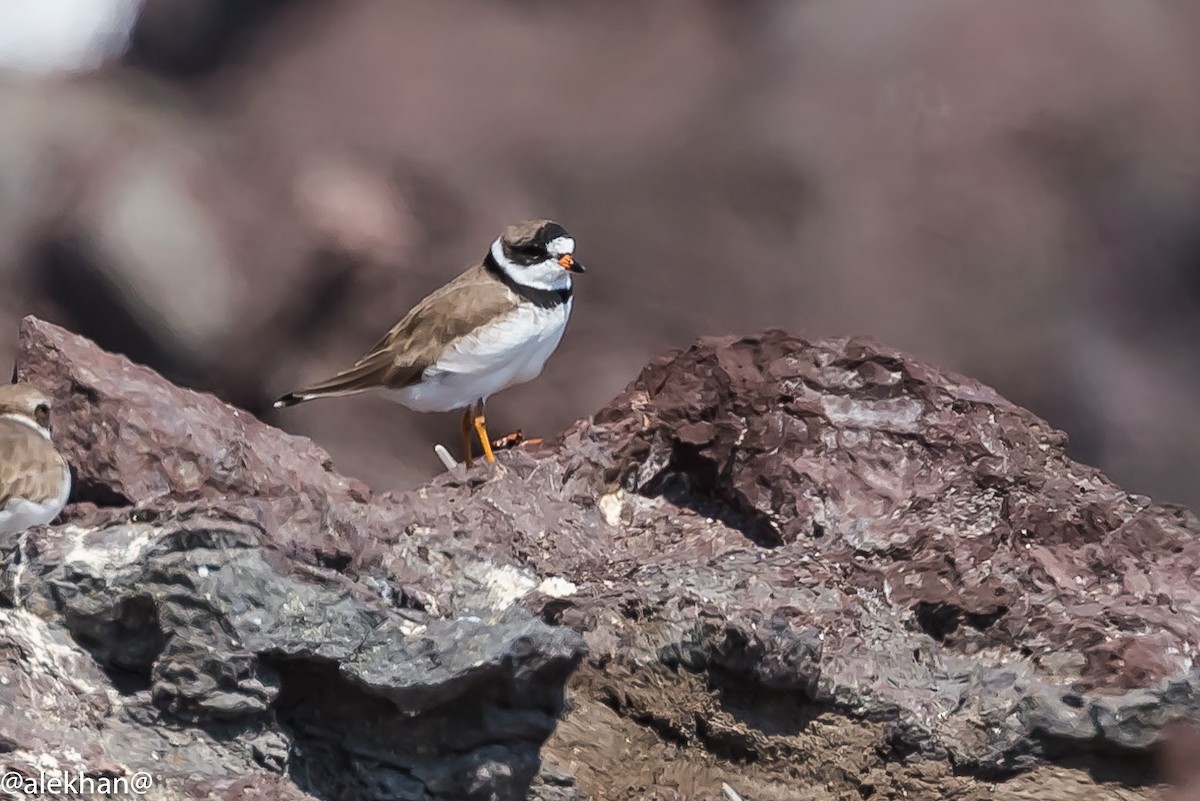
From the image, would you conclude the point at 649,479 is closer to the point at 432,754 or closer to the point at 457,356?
the point at 457,356

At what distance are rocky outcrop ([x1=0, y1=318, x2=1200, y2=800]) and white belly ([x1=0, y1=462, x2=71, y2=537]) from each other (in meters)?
0.07

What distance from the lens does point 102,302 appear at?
17.2 ft

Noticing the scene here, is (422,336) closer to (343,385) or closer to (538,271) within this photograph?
(343,385)

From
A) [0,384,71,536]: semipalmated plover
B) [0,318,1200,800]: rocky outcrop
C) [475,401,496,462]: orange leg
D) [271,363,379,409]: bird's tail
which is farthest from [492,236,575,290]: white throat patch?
[0,384,71,536]: semipalmated plover

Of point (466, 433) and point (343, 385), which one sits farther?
point (466, 433)

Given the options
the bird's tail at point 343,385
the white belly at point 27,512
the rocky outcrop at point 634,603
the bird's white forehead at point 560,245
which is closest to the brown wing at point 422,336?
the bird's tail at point 343,385

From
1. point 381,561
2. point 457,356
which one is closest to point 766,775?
point 381,561

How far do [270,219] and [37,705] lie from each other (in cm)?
332

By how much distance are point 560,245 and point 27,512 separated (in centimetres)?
206

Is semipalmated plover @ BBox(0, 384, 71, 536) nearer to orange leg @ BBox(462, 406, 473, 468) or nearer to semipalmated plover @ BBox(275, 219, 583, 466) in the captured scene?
semipalmated plover @ BBox(275, 219, 583, 466)

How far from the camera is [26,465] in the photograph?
3.25 metres

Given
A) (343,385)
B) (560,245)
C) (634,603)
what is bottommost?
(634,603)

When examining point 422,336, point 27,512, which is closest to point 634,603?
point 27,512

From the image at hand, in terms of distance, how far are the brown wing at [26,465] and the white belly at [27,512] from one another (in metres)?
0.02
